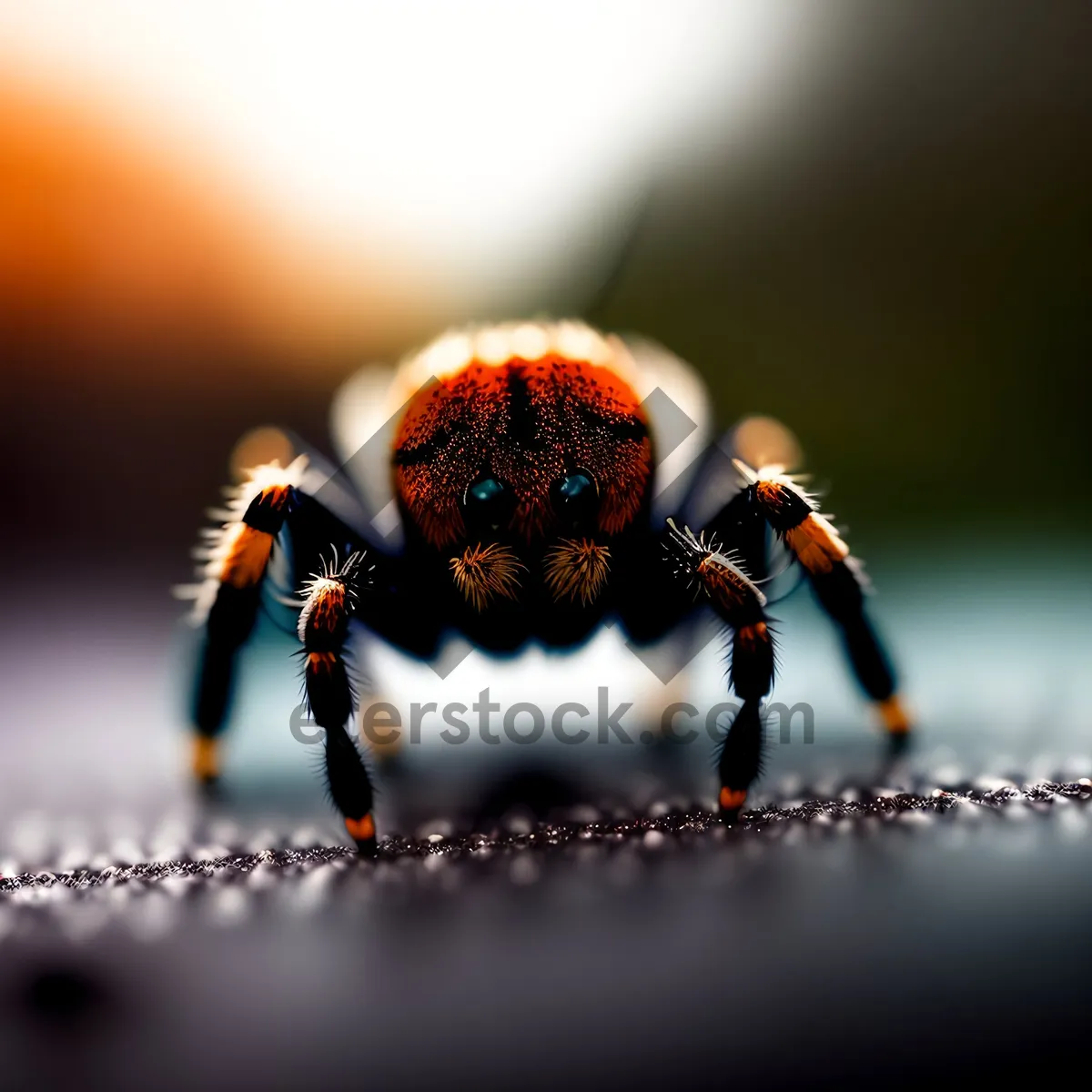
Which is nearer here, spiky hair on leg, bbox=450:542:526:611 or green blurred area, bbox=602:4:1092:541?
spiky hair on leg, bbox=450:542:526:611

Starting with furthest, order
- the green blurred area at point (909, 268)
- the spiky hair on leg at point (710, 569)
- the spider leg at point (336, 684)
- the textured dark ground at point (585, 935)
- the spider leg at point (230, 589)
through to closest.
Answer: the green blurred area at point (909, 268), the spider leg at point (230, 589), the spiky hair on leg at point (710, 569), the spider leg at point (336, 684), the textured dark ground at point (585, 935)

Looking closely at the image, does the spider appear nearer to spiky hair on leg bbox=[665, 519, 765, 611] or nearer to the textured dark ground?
spiky hair on leg bbox=[665, 519, 765, 611]

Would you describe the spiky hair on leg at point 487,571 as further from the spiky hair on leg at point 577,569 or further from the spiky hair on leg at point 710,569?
the spiky hair on leg at point 710,569

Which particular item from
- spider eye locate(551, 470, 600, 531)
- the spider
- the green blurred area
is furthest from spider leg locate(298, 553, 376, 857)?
the green blurred area

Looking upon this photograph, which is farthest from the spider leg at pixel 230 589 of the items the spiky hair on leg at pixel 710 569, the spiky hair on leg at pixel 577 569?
the spiky hair on leg at pixel 710 569

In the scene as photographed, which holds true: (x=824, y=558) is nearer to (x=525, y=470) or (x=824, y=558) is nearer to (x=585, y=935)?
(x=525, y=470)

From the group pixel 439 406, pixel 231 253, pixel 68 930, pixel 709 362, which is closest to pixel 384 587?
pixel 439 406
